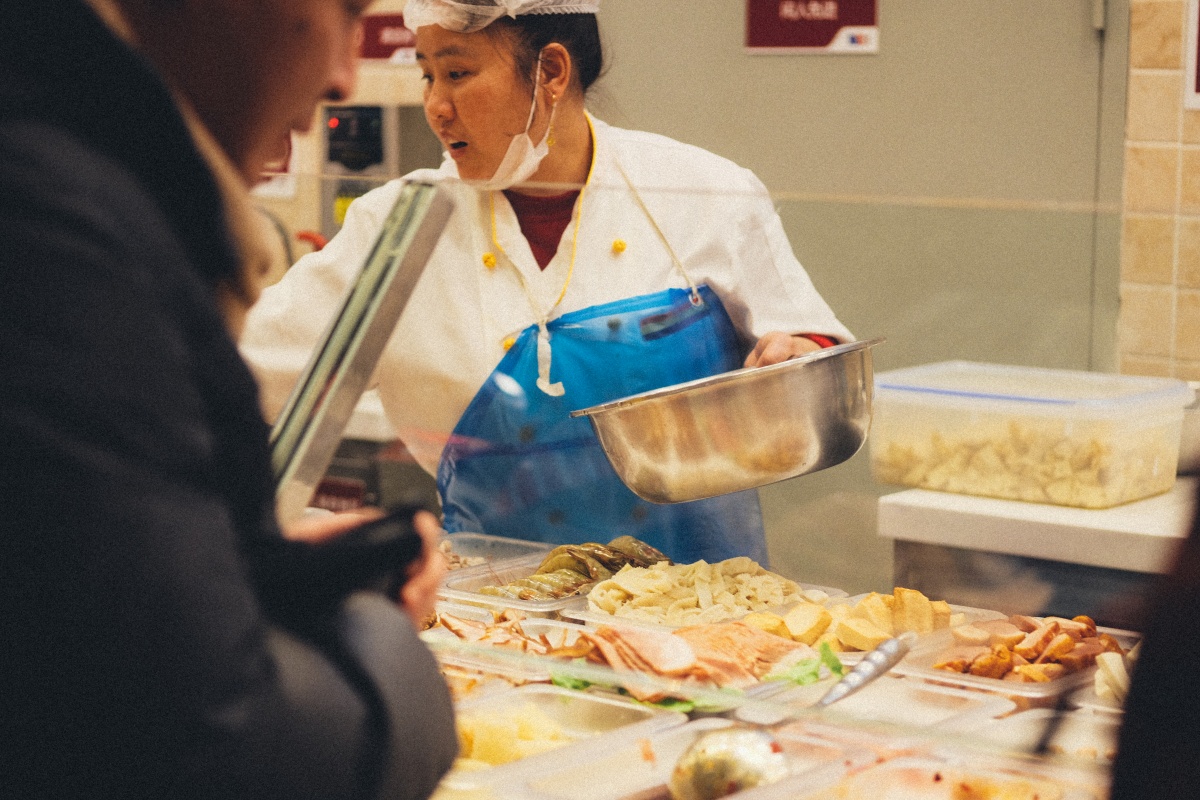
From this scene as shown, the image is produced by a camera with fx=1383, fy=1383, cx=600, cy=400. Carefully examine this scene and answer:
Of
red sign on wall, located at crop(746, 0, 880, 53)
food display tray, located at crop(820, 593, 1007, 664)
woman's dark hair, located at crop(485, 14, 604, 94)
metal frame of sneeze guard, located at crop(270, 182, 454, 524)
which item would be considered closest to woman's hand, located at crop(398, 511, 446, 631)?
metal frame of sneeze guard, located at crop(270, 182, 454, 524)

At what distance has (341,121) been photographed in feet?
12.9

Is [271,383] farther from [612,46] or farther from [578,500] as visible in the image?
[612,46]

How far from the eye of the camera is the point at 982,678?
4.89 feet

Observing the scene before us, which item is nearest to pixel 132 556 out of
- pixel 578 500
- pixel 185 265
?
pixel 185 265

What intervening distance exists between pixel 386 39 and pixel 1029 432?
106 inches

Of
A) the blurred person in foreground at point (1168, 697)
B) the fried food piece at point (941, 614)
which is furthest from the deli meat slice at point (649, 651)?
the blurred person in foreground at point (1168, 697)

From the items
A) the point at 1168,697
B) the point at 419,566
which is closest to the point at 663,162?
the point at 419,566

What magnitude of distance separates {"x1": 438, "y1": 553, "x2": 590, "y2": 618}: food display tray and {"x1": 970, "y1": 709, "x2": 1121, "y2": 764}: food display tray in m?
0.60

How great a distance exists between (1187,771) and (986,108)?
2.72 meters

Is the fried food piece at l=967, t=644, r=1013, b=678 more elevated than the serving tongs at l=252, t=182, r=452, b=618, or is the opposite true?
the serving tongs at l=252, t=182, r=452, b=618

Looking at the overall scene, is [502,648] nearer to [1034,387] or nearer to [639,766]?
[639,766]

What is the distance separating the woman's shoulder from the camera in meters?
2.26

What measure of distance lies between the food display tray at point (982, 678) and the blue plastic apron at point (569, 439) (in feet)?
1.28

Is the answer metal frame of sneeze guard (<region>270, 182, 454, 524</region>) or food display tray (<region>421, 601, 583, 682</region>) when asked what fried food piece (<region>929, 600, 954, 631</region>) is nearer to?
food display tray (<region>421, 601, 583, 682</region>)
